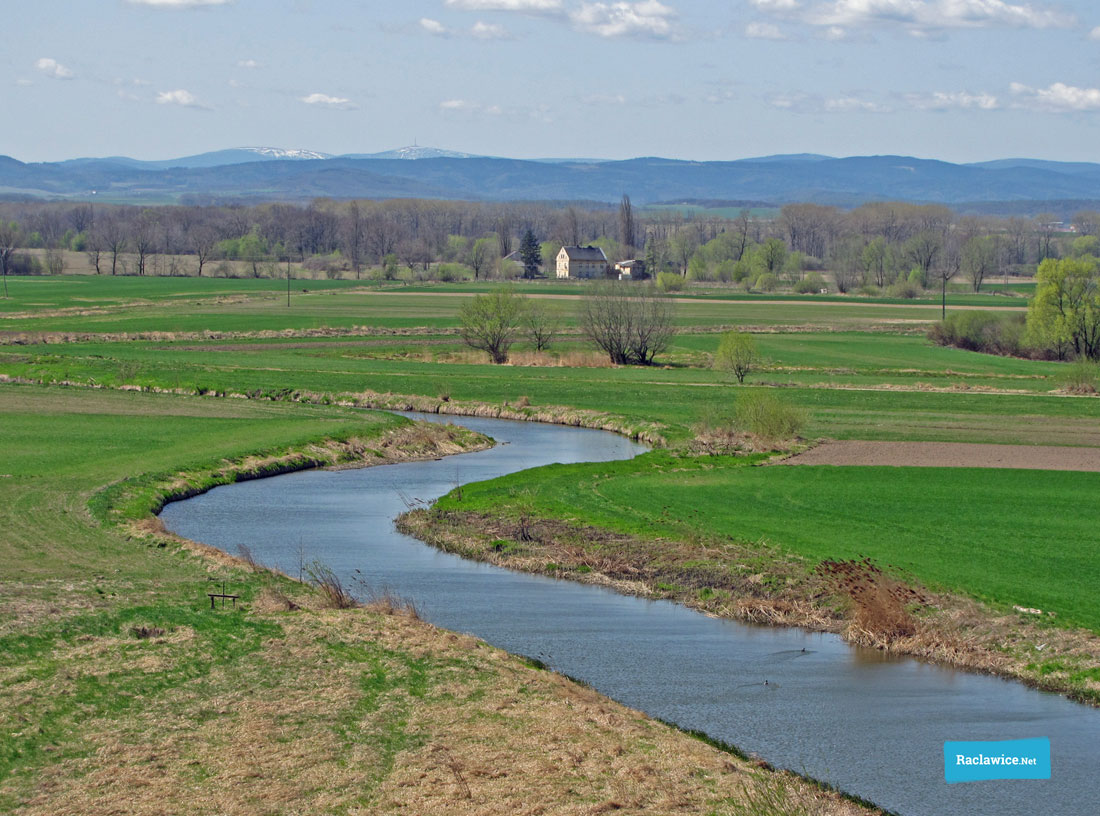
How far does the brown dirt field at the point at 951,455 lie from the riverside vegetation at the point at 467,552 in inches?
61.0

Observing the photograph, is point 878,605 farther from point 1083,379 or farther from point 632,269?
point 632,269

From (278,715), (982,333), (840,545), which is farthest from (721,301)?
(278,715)

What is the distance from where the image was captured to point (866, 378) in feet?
231

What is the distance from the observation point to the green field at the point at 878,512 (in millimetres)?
24812

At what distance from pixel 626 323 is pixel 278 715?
2524 inches

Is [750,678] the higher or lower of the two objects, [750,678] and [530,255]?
the lower

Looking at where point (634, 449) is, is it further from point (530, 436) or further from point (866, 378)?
point (866, 378)

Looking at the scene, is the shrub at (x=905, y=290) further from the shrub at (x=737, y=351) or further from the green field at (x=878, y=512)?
the green field at (x=878, y=512)

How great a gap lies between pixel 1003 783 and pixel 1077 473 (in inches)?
961

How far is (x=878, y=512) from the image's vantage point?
32.0 metres

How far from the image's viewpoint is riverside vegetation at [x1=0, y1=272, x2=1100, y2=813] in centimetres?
1424

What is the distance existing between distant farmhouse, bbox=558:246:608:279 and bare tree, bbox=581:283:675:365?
371 ft

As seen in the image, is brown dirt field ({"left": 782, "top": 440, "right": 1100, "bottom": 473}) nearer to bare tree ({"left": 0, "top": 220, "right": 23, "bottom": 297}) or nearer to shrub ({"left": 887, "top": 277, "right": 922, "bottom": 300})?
bare tree ({"left": 0, "top": 220, "right": 23, "bottom": 297})

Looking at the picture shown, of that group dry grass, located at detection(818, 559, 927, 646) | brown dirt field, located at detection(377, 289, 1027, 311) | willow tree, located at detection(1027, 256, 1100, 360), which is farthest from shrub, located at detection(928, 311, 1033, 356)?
dry grass, located at detection(818, 559, 927, 646)
